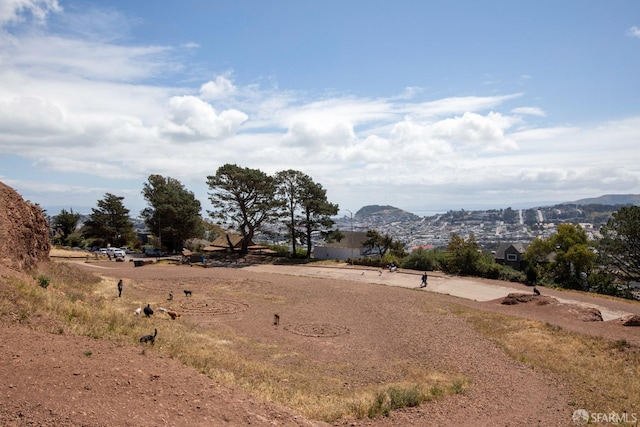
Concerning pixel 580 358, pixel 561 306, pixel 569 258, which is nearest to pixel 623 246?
pixel 569 258

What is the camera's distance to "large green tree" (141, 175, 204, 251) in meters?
63.5

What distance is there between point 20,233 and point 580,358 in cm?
2895

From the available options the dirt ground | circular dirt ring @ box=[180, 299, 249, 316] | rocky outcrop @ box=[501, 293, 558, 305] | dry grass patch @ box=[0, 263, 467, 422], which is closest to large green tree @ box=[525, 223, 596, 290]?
the dirt ground

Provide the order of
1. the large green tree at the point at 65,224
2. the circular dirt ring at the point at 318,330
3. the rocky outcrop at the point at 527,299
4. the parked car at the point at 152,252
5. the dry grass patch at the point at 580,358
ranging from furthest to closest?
the large green tree at the point at 65,224 < the parked car at the point at 152,252 < the rocky outcrop at the point at 527,299 < the circular dirt ring at the point at 318,330 < the dry grass patch at the point at 580,358

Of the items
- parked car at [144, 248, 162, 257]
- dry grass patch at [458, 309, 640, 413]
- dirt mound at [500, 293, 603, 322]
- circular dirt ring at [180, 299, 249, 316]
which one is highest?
parked car at [144, 248, 162, 257]

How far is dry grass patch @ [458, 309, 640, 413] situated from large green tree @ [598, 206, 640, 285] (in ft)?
89.4

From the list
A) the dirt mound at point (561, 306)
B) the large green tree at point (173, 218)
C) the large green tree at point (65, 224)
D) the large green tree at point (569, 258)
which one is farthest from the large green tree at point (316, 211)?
the large green tree at point (65, 224)

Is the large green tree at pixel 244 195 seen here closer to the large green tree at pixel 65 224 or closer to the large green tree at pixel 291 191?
the large green tree at pixel 291 191

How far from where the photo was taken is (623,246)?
42.3 m

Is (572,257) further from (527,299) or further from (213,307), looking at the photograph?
(213,307)

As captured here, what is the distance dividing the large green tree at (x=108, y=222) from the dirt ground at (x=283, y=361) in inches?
1699

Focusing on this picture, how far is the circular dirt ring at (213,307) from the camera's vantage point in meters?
24.5

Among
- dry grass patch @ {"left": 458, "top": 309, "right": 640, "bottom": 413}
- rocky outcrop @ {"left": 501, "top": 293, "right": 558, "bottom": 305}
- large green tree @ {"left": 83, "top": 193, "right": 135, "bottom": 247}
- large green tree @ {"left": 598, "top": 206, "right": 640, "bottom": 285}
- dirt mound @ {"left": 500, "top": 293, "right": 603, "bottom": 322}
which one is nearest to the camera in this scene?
dry grass patch @ {"left": 458, "top": 309, "right": 640, "bottom": 413}

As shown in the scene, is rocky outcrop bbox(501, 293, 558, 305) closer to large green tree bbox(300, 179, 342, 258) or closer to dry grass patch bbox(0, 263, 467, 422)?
dry grass patch bbox(0, 263, 467, 422)
